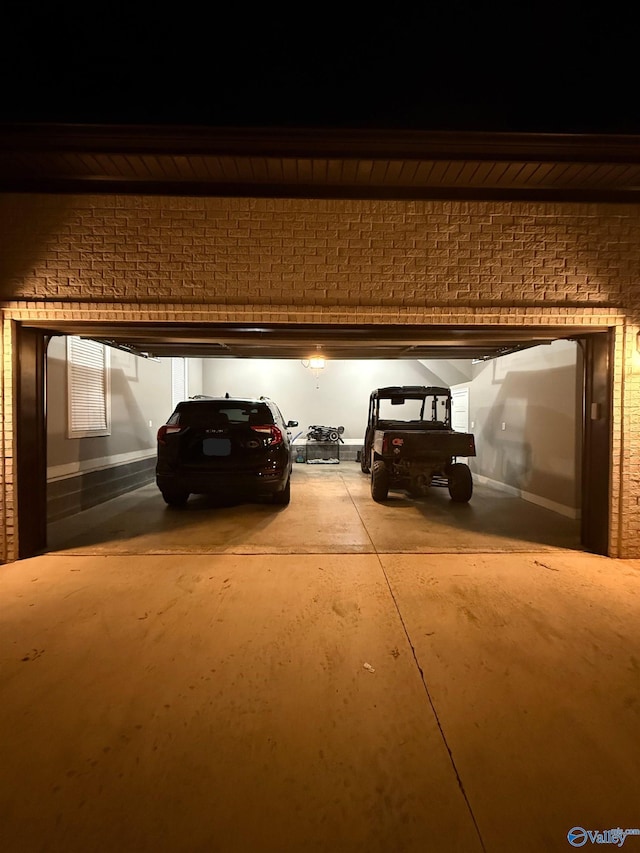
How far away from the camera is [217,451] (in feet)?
19.5

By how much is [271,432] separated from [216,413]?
0.89 m

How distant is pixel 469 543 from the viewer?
16.2ft

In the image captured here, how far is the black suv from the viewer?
5.90m

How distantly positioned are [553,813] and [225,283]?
4616 millimetres

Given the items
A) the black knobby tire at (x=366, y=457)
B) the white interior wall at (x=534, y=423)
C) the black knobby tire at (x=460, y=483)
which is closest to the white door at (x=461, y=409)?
the white interior wall at (x=534, y=423)

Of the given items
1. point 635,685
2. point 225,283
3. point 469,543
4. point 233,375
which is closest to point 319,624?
point 635,685

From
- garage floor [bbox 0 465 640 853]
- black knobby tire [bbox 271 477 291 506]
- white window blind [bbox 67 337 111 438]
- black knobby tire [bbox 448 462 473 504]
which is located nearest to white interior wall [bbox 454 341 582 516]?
black knobby tire [bbox 448 462 473 504]

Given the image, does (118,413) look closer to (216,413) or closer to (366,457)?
(216,413)

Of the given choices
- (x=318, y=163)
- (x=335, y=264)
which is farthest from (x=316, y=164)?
(x=335, y=264)

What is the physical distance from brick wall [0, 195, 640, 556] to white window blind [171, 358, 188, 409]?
Result: 7.34 m

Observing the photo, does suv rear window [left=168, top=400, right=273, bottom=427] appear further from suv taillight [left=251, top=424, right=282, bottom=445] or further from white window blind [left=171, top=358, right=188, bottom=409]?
white window blind [left=171, top=358, right=188, bottom=409]

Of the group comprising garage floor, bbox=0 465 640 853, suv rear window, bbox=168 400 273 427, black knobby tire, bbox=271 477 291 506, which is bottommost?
garage floor, bbox=0 465 640 853

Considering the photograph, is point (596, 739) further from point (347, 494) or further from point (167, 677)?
point (347, 494)

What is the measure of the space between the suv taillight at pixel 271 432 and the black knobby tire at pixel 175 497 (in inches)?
68.1
